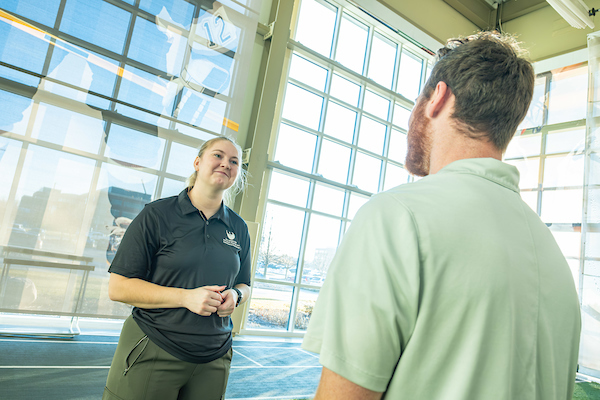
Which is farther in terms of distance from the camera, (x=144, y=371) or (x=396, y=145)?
(x=396, y=145)

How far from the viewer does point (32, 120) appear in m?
3.75

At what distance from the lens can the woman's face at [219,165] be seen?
1.81 m

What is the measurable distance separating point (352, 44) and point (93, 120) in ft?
20.3

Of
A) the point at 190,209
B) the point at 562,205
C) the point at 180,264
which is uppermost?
the point at 562,205

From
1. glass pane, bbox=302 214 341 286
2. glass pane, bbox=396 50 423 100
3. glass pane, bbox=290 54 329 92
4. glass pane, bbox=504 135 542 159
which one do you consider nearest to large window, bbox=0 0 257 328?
glass pane, bbox=290 54 329 92

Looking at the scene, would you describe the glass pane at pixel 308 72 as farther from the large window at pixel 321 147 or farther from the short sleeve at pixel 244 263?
the short sleeve at pixel 244 263

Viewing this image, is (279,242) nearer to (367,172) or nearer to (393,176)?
(367,172)

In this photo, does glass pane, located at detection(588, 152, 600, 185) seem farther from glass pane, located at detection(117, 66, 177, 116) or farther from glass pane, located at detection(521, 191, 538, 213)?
glass pane, located at detection(117, 66, 177, 116)

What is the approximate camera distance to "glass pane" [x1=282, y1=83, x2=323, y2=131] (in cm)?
763

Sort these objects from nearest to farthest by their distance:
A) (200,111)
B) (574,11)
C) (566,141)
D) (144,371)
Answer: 1. (144,371)
2. (200,111)
3. (574,11)
4. (566,141)

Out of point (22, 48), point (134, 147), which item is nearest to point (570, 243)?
point (134, 147)

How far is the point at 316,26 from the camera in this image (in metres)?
7.92

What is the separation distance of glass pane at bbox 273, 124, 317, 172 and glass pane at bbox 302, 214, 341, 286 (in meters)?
1.19

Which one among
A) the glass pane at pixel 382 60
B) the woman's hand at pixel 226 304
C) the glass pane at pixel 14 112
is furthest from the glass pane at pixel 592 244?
the glass pane at pixel 14 112
